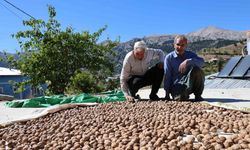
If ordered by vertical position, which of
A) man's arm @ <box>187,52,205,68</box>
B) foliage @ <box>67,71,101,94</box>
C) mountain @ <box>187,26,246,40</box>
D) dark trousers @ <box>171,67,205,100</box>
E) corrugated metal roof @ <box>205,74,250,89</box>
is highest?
mountain @ <box>187,26,246,40</box>

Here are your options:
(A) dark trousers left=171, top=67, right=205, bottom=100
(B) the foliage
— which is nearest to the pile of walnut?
(A) dark trousers left=171, top=67, right=205, bottom=100

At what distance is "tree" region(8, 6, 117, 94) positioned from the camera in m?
10.3

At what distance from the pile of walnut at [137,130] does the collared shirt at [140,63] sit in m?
0.95

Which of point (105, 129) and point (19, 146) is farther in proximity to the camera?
point (105, 129)

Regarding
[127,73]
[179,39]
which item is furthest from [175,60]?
[127,73]

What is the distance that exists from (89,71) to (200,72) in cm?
648

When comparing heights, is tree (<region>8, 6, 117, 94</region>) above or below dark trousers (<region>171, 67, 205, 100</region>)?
above

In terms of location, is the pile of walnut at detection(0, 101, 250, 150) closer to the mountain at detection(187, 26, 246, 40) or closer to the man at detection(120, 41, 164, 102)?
the man at detection(120, 41, 164, 102)

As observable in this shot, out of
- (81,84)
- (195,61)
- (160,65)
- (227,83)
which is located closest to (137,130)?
(195,61)

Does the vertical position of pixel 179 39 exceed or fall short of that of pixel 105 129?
it exceeds it

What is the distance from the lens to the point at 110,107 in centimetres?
462

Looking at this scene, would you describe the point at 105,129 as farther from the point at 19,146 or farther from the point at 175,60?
the point at 175,60

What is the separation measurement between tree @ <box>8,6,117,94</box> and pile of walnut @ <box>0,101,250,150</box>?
616cm

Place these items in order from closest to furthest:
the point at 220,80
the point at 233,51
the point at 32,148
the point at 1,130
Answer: the point at 32,148 < the point at 1,130 < the point at 220,80 < the point at 233,51
